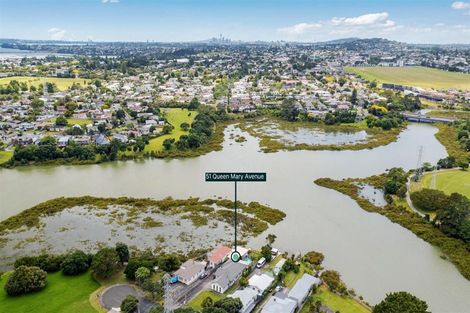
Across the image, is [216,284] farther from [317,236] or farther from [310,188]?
[310,188]

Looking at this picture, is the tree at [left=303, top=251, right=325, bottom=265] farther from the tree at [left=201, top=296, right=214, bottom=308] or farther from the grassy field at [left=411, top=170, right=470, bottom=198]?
the grassy field at [left=411, top=170, right=470, bottom=198]

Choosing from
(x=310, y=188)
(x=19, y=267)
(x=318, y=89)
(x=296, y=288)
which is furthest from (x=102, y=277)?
(x=318, y=89)

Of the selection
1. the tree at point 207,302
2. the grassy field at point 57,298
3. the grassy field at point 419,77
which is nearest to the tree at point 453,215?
the tree at point 207,302

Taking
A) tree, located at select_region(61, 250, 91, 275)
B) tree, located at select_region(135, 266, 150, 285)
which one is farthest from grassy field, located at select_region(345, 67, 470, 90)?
tree, located at select_region(61, 250, 91, 275)

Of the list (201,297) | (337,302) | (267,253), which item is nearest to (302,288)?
(337,302)

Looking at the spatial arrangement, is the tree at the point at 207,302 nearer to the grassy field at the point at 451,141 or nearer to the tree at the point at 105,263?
the tree at the point at 105,263
